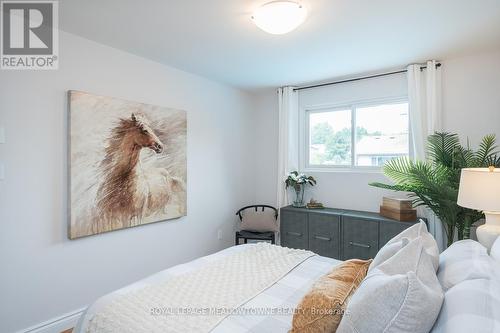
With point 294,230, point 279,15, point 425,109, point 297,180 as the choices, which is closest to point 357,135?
point 425,109

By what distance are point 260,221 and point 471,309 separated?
286cm

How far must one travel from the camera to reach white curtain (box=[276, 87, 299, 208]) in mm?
3938

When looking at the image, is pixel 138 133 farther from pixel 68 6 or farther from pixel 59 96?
pixel 68 6

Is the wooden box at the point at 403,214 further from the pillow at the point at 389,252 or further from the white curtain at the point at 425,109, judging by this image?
the pillow at the point at 389,252

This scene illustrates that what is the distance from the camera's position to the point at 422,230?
1686 millimetres

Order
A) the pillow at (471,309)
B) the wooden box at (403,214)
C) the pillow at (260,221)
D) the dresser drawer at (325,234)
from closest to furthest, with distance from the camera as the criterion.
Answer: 1. the pillow at (471,309)
2. the wooden box at (403,214)
3. the dresser drawer at (325,234)
4. the pillow at (260,221)

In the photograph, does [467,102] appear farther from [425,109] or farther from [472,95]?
[425,109]

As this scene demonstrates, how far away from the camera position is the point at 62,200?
233cm

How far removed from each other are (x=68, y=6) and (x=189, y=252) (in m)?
2.65

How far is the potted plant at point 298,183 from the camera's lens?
3.76 metres

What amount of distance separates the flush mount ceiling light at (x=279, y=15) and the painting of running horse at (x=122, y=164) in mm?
1518

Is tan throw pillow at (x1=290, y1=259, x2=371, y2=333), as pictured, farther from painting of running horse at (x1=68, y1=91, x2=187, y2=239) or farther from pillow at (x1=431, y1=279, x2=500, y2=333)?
painting of running horse at (x1=68, y1=91, x2=187, y2=239)

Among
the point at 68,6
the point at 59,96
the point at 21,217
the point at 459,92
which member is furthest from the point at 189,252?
the point at 459,92

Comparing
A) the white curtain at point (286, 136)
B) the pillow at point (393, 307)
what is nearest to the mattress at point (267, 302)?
the pillow at point (393, 307)
